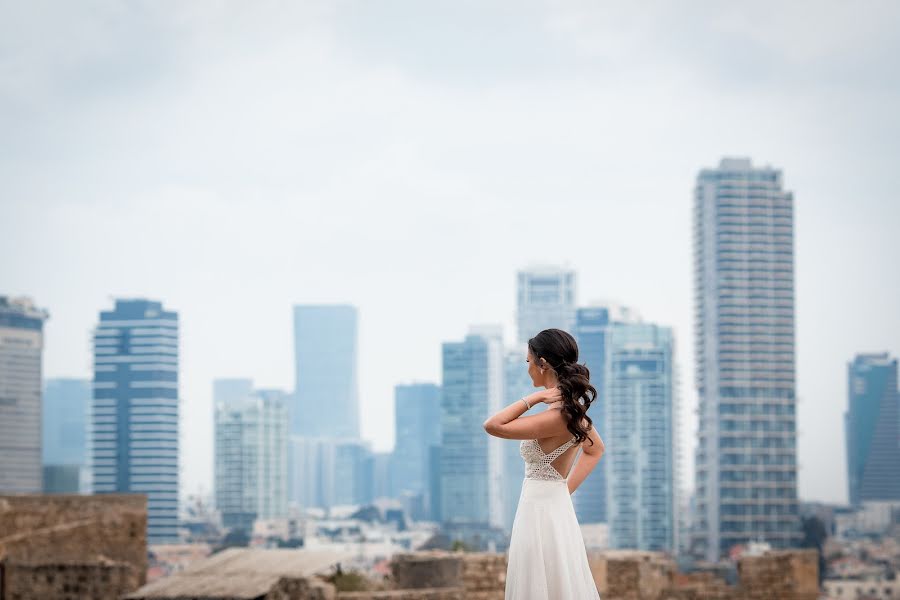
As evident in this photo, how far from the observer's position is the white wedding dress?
5477mm

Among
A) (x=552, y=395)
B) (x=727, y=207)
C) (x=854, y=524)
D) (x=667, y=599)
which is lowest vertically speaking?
(x=854, y=524)

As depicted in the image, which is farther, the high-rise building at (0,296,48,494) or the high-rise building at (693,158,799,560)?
the high-rise building at (0,296,48,494)

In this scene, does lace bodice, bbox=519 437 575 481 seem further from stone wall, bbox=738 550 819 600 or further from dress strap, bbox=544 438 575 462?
stone wall, bbox=738 550 819 600

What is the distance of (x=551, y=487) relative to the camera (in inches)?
218

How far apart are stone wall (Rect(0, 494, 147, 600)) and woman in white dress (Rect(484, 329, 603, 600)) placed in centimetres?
1232

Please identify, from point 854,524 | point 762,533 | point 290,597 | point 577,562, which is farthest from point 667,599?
point 854,524

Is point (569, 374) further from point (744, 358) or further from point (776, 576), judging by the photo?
point (744, 358)

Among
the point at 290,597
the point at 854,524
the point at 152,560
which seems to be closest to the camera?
the point at 290,597

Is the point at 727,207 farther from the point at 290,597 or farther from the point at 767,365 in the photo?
the point at 290,597

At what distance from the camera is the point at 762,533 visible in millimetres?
148125

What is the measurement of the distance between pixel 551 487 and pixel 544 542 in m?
0.20

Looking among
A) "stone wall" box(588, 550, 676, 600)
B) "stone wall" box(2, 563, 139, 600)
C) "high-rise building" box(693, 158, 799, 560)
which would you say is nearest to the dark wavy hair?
"stone wall" box(2, 563, 139, 600)

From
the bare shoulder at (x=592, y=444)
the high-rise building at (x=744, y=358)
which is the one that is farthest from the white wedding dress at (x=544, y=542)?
the high-rise building at (x=744, y=358)

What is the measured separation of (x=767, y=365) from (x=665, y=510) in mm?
38752
